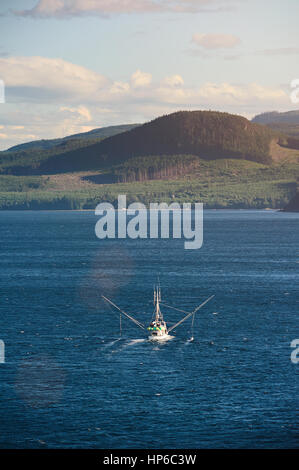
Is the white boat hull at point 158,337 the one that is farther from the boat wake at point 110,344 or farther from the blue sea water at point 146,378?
the boat wake at point 110,344

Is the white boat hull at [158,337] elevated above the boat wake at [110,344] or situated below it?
above

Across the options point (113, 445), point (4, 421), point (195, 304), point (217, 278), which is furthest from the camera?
point (217, 278)

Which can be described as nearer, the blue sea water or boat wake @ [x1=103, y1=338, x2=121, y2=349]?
the blue sea water

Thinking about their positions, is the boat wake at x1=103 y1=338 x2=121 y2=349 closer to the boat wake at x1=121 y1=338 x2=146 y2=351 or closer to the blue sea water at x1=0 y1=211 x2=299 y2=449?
the blue sea water at x1=0 y1=211 x2=299 y2=449

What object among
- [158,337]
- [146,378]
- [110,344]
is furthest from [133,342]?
[146,378]

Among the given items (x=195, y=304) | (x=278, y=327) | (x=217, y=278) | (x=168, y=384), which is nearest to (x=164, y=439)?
(x=168, y=384)

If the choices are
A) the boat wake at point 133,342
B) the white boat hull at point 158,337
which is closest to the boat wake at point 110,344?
the boat wake at point 133,342

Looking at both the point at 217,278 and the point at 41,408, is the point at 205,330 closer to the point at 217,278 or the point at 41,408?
the point at 41,408

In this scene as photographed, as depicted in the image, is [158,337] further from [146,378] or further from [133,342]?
[146,378]

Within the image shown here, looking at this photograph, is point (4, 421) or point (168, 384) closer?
Answer: point (4, 421)

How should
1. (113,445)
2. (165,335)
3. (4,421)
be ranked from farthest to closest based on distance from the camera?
(165,335) → (4,421) → (113,445)

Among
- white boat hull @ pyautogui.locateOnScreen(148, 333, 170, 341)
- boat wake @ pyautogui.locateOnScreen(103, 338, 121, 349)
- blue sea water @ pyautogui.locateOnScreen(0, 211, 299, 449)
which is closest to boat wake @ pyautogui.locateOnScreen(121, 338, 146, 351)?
blue sea water @ pyautogui.locateOnScreen(0, 211, 299, 449)
